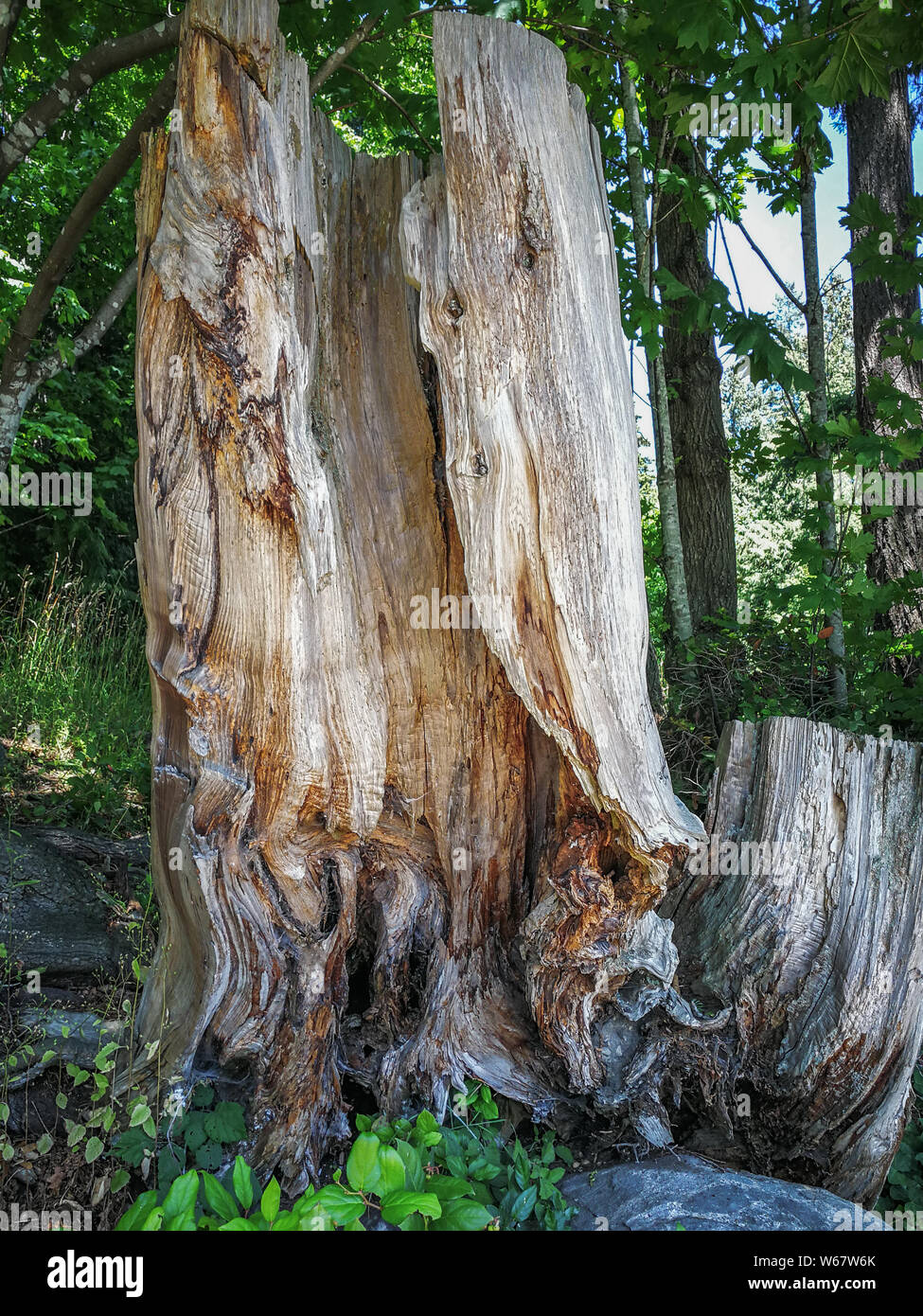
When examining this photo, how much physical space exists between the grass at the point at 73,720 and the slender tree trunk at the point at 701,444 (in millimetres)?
4588

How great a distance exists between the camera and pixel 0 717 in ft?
18.2

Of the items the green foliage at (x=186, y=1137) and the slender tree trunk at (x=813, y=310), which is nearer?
the green foliage at (x=186, y=1137)

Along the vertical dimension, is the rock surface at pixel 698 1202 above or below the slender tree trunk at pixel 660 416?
below

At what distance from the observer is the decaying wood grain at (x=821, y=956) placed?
3.17m

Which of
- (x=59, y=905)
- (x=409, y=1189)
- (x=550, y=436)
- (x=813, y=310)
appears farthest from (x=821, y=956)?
(x=813, y=310)

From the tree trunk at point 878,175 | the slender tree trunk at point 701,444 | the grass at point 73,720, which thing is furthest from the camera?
the slender tree trunk at point 701,444

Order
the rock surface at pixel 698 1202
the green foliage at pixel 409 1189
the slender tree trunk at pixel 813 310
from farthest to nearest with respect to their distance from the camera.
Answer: the slender tree trunk at pixel 813 310, the rock surface at pixel 698 1202, the green foliage at pixel 409 1189

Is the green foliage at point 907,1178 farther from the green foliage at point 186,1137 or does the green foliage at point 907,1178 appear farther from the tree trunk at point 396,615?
the green foliage at point 186,1137

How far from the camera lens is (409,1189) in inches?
86.8

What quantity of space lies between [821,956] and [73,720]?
4.68 metres

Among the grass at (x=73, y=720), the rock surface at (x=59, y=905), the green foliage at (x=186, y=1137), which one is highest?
the grass at (x=73, y=720)

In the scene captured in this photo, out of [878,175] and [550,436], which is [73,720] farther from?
[878,175]

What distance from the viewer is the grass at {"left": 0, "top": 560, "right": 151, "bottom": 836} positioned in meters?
4.76

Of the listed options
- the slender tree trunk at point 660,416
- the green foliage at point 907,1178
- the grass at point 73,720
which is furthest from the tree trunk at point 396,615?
the slender tree trunk at point 660,416
